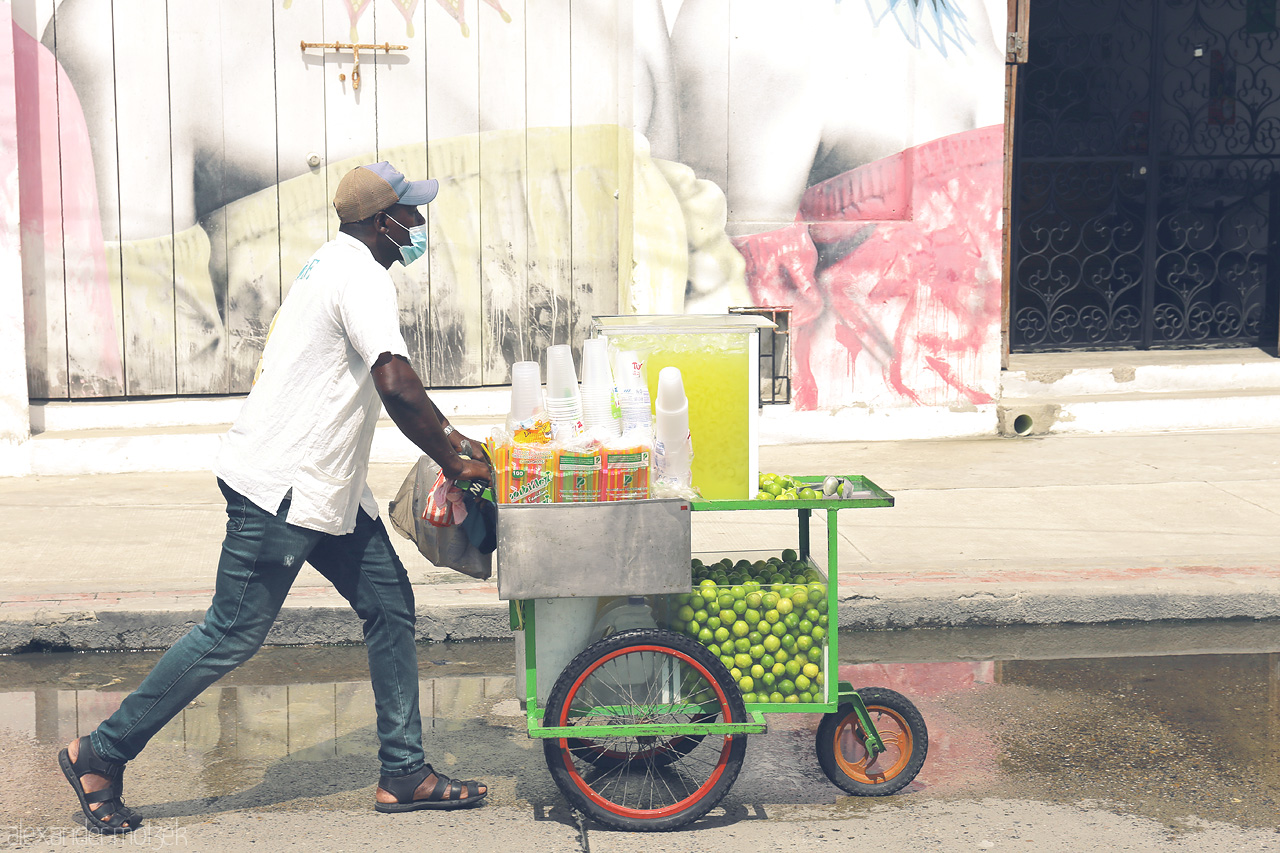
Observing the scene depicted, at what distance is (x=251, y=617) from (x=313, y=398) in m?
0.64

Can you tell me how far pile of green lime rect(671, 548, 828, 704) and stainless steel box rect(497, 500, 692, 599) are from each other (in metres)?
0.22

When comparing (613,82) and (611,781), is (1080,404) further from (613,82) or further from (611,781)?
(611,781)

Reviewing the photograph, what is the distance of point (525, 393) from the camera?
3887 mm

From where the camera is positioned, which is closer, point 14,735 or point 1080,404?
point 14,735

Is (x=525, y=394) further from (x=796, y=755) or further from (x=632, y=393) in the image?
(x=796, y=755)

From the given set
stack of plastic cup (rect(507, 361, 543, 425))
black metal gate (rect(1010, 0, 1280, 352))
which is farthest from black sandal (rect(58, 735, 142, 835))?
black metal gate (rect(1010, 0, 1280, 352))

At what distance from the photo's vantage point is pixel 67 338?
8.46 m

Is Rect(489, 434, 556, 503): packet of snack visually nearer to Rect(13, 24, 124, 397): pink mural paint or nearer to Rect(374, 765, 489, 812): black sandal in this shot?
Rect(374, 765, 489, 812): black sandal

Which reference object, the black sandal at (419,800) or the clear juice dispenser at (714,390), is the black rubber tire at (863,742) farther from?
the black sandal at (419,800)

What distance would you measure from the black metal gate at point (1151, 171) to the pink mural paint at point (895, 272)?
1.08 m

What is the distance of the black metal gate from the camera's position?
10.1m

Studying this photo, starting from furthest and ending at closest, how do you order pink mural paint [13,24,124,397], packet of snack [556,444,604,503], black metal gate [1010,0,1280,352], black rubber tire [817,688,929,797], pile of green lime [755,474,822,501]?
black metal gate [1010,0,1280,352] < pink mural paint [13,24,124,397] < black rubber tire [817,688,929,797] < pile of green lime [755,474,822,501] < packet of snack [556,444,604,503]

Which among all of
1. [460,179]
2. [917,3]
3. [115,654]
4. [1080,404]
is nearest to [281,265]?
[460,179]

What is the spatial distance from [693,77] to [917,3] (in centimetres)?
153
